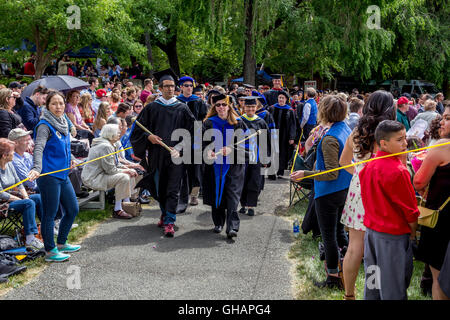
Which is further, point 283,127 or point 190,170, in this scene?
point 283,127

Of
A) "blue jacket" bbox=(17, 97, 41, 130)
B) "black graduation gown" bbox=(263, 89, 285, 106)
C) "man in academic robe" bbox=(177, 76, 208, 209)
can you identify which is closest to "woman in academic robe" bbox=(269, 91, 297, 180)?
"black graduation gown" bbox=(263, 89, 285, 106)

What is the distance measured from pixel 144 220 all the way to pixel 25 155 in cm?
191

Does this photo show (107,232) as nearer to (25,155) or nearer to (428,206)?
(25,155)

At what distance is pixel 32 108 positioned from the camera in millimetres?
7809

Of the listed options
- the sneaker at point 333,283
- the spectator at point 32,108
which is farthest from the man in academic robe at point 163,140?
the spectator at point 32,108

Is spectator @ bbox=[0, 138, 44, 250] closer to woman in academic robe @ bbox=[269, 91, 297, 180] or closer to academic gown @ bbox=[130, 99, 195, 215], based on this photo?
academic gown @ bbox=[130, 99, 195, 215]

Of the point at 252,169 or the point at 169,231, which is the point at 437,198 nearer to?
the point at 169,231

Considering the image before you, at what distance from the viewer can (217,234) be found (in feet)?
19.7

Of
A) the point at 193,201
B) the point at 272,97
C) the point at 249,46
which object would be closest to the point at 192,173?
the point at 193,201

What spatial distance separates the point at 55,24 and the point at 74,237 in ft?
31.8

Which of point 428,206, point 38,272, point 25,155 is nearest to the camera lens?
point 428,206

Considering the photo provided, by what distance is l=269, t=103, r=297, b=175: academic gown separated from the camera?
9758mm

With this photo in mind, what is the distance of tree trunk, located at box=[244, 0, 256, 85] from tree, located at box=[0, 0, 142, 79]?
4.66 m
